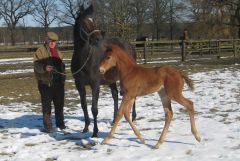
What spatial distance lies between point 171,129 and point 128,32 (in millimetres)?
30190

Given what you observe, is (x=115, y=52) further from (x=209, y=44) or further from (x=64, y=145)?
(x=209, y=44)

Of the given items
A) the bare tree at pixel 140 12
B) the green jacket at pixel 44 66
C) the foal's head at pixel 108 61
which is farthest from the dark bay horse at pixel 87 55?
the bare tree at pixel 140 12

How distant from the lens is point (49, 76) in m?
7.38

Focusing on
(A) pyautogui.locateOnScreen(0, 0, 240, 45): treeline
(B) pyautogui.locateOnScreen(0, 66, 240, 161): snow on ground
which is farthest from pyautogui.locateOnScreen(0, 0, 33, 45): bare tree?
(B) pyautogui.locateOnScreen(0, 66, 240, 161): snow on ground

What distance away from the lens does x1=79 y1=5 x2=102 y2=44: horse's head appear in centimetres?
700

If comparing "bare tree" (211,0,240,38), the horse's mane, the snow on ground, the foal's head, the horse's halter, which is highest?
"bare tree" (211,0,240,38)

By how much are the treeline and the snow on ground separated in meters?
27.5

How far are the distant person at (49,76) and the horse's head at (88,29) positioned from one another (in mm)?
588

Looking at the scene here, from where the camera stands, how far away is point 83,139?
6633 millimetres

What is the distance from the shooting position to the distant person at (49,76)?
290 inches

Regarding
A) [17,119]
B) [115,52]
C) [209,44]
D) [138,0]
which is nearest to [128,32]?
[209,44]

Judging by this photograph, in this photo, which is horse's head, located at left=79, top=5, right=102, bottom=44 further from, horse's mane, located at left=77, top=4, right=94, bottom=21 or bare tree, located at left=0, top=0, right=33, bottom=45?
bare tree, located at left=0, top=0, right=33, bottom=45

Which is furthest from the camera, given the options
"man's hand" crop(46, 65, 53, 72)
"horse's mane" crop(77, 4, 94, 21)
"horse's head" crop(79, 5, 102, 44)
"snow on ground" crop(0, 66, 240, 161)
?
"man's hand" crop(46, 65, 53, 72)

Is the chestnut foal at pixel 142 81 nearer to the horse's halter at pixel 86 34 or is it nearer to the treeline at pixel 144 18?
the horse's halter at pixel 86 34
